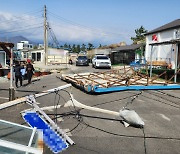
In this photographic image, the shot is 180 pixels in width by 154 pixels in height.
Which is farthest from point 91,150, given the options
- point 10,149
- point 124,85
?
point 124,85

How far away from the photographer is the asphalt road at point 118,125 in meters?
5.63

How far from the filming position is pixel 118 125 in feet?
23.8

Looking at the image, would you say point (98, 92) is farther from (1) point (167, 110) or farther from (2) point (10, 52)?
(2) point (10, 52)

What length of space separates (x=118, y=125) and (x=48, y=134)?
2.29 metres

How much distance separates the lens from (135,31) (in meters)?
68.8

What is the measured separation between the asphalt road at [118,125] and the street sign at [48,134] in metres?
0.21

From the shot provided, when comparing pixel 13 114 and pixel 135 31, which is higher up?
pixel 135 31

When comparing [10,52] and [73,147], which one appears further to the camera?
[10,52]

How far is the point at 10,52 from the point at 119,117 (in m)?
5.97

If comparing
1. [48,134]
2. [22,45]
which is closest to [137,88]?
[48,134]

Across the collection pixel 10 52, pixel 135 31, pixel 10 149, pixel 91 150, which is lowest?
pixel 91 150

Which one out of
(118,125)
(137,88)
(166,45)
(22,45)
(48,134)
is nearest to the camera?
(48,134)

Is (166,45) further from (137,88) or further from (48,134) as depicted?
(48,134)

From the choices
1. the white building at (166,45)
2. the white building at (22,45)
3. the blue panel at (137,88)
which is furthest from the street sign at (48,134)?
the white building at (22,45)
